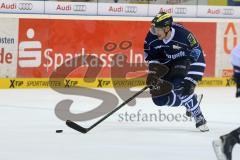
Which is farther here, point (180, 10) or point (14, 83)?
point (180, 10)

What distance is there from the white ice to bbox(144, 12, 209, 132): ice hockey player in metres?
0.36

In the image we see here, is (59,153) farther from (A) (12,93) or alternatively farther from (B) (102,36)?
(B) (102,36)

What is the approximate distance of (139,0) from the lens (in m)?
14.2

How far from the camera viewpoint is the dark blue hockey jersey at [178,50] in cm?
862

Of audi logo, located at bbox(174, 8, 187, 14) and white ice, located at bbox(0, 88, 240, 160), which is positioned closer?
white ice, located at bbox(0, 88, 240, 160)

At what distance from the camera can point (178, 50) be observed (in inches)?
350

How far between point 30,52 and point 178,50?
15.0 ft

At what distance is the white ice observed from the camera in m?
7.15

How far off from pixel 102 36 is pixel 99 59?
0.45m

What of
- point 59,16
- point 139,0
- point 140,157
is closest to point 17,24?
point 59,16

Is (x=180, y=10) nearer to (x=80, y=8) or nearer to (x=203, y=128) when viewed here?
(x=80, y=8)

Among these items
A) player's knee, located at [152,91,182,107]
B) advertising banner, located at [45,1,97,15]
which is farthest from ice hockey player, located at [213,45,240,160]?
advertising banner, located at [45,1,97,15]

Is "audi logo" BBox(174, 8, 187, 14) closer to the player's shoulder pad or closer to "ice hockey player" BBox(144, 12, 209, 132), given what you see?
"ice hockey player" BBox(144, 12, 209, 132)

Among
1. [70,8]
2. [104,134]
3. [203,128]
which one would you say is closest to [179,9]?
[70,8]
